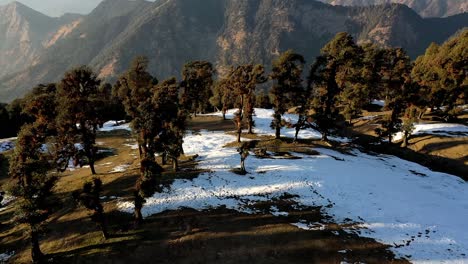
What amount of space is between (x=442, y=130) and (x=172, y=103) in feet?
187

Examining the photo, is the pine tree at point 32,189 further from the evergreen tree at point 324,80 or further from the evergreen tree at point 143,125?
the evergreen tree at point 324,80

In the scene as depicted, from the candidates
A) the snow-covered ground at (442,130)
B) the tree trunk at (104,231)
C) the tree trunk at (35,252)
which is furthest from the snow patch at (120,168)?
the snow-covered ground at (442,130)

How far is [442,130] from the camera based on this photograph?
64875mm

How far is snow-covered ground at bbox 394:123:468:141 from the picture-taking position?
62803 mm

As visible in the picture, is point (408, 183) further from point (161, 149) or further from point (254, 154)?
point (161, 149)

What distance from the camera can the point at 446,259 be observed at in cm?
2622

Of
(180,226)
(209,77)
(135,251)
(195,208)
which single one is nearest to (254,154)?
(195,208)

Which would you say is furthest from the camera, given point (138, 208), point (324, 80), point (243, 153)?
point (324, 80)

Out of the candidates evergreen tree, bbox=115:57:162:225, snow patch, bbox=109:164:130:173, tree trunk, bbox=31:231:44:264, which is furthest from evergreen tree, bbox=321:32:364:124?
tree trunk, bbox=31:231:44:264

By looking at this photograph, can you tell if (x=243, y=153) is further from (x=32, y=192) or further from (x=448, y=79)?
(x=448, y=79)

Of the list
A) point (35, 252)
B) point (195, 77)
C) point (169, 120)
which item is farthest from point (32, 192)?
point (195, 77)

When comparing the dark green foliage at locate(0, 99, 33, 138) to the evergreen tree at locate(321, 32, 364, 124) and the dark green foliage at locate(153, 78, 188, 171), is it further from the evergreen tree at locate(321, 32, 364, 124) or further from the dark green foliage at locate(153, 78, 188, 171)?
the evergreen tree at locate(321, 32, 364, 124)

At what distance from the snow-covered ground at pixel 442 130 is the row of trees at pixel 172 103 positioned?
3.68m

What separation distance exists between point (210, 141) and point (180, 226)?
103ft
